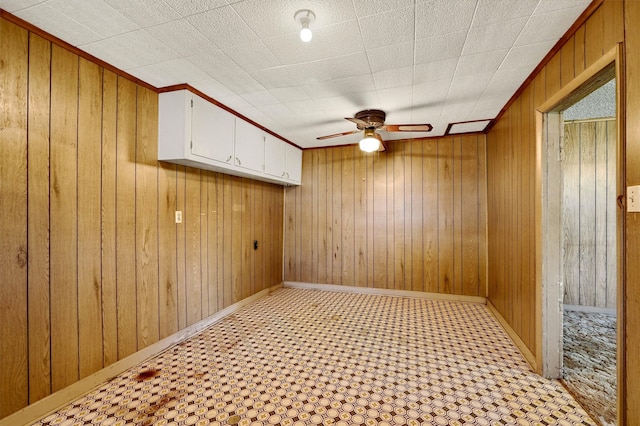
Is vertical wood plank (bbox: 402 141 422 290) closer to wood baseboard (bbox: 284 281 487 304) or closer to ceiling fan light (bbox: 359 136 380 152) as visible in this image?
wood baseboard (bbox: 284 281 487 304)

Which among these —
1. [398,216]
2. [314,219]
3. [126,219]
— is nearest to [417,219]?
[398,216]

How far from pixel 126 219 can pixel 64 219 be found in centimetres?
42

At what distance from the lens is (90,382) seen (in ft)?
6.42

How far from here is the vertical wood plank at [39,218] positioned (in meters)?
1.68

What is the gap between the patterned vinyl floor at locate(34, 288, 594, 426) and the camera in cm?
168

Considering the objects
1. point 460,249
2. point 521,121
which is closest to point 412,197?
point 460,249

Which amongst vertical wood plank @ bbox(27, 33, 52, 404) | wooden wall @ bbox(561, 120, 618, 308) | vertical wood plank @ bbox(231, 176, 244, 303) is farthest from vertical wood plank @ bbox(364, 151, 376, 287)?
vertical wood plank @ bbox(27, 33, 52, 404)

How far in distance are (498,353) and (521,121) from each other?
2038mm

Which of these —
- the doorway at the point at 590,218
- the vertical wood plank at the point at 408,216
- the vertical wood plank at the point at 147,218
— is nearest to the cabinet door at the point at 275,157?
the vertical wood plank at the point at 147,218

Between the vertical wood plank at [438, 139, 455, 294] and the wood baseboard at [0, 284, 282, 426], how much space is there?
3.14 m

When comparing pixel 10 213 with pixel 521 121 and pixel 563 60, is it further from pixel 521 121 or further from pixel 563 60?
pixel 521 121

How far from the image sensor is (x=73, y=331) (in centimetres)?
189

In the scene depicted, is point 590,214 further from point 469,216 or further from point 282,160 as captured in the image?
point 282,160

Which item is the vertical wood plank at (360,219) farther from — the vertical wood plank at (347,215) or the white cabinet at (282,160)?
the white cabinet at (282,160)
